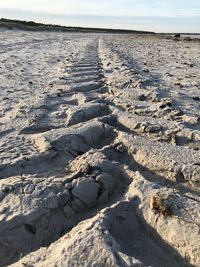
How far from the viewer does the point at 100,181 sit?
2971mm

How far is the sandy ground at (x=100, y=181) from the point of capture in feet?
7.59

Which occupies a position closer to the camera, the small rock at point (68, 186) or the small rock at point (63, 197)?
the small rock at point (63, 197)

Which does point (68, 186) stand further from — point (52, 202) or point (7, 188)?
point (7, 188)

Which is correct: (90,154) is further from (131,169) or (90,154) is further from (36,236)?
(36,236)

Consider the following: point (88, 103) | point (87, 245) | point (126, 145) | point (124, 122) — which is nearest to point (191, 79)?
point (88, 103)

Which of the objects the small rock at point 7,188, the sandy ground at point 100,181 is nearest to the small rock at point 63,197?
the sandy ground at point 100,181

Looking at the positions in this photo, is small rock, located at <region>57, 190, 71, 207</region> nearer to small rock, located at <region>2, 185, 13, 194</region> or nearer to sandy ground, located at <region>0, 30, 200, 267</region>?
sandy ground, located at <region>0, 30, 200, 267</region>

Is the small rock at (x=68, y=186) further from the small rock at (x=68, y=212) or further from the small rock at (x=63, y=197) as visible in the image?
the small rock at (x=68, y=212)

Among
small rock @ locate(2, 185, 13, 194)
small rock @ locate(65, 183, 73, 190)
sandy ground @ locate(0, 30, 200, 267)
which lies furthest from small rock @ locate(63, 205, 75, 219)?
small rock @ locate(2, 185, 13, 194)

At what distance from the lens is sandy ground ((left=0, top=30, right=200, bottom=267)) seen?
2314 mm

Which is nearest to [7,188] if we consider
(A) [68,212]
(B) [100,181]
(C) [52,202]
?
(C) [52,202]

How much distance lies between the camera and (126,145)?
12.1 ft

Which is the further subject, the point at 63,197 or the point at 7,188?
the point at 7,188

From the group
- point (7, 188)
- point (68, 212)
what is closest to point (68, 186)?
point (68, 212)
